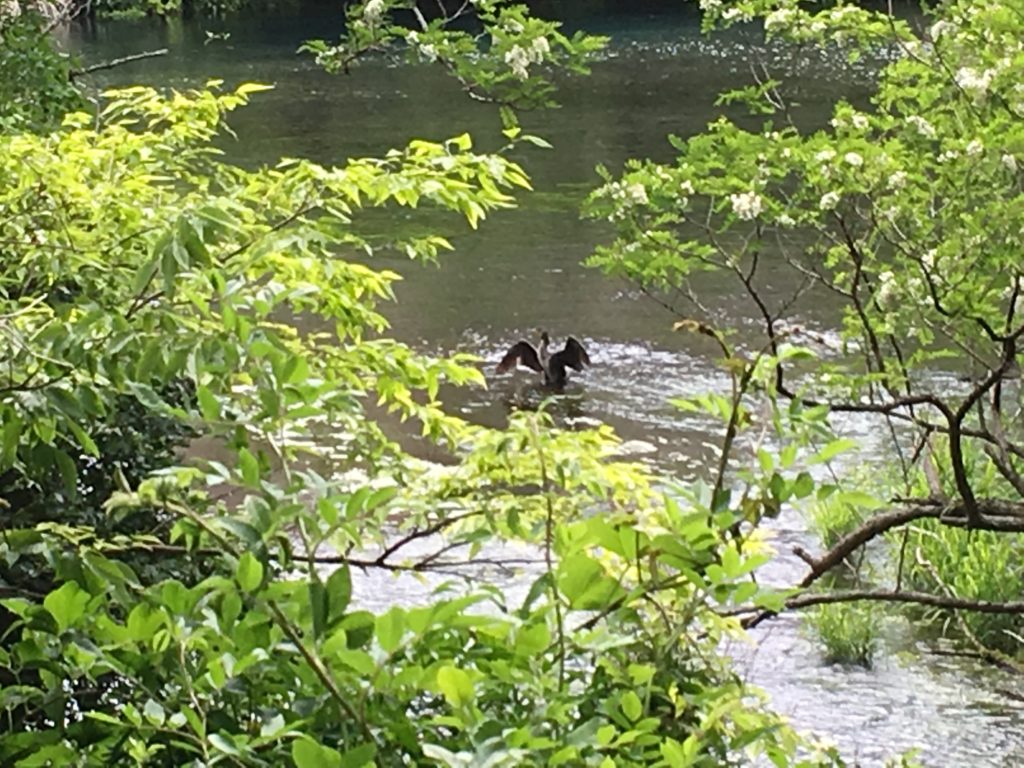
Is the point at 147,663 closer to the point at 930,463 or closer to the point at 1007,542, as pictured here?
the point at 930,463

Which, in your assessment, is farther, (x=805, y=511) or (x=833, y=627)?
(x=805, y=511)

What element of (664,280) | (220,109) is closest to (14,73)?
(220,109)

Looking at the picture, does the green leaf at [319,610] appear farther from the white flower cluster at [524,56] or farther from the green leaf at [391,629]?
the white flower cluster at [524,56]

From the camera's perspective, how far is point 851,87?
17.7 m

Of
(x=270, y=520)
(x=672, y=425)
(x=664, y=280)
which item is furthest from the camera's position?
(x=672, y=425)

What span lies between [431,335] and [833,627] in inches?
183

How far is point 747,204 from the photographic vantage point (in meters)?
3.98

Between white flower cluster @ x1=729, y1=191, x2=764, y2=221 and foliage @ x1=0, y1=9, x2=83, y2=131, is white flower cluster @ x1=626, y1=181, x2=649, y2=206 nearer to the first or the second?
white flower cluster @ x1=729, y1=191, x2=764, y2=221

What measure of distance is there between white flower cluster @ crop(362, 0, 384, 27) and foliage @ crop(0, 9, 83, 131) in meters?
2.12

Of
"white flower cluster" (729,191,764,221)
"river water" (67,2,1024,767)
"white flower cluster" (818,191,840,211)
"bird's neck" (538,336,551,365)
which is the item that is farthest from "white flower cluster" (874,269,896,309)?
"bird's neck" (538,336,551,365)

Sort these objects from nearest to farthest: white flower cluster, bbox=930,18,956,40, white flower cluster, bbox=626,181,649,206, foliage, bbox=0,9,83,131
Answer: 1. white flower cluster, bbox=930,18,956,40
2. white flower cluster, bbox=626,181,649,206
3. foliage, bbox=0,9,83,131

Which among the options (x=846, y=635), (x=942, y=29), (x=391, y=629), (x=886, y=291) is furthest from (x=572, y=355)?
(x=391, y=629)

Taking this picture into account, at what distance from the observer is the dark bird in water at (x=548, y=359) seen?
25.3 ft

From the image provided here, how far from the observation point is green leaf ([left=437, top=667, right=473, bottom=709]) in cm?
114
